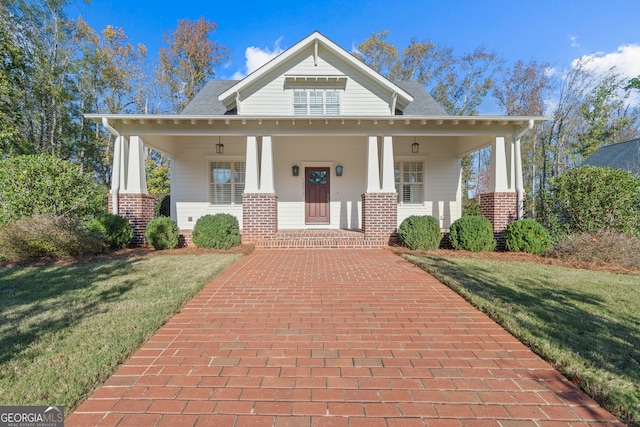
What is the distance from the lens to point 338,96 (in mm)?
10031

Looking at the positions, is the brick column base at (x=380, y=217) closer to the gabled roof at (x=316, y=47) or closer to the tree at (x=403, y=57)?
the gabled roof at (x=316, y=47)

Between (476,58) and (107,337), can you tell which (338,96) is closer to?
(107,337)

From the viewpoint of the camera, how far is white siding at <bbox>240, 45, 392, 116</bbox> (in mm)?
9883

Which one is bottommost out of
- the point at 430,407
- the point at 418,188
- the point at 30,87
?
the point at 430,407

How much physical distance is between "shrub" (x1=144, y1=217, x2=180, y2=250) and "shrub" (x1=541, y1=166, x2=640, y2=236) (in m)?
10.5

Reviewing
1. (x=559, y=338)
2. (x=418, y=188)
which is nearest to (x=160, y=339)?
(x=559, y=338)

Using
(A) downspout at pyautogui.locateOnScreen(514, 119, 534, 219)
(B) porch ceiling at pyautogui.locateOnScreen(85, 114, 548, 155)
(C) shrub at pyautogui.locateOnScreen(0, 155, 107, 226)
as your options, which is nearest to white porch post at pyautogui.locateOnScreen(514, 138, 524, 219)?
(A) downspout at pyautogui.locateOnScreen(514, 119, 534, 219)

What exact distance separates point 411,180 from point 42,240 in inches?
430

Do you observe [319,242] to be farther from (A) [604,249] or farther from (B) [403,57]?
(B) [403,57]

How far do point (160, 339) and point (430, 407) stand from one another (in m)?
2.47

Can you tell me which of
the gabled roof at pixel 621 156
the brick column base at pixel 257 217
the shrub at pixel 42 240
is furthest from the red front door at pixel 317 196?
the gabled roof at pixel 621 156

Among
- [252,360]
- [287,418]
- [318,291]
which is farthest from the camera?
[318,291]

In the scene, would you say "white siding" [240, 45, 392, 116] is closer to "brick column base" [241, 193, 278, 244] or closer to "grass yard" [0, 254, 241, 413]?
"brick column base" [241, 193, 278, 244]

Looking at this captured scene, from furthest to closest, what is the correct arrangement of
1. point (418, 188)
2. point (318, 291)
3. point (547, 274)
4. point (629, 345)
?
point (418, 188)
point (547, 274)
point (318, 291)
point (629, 345)
